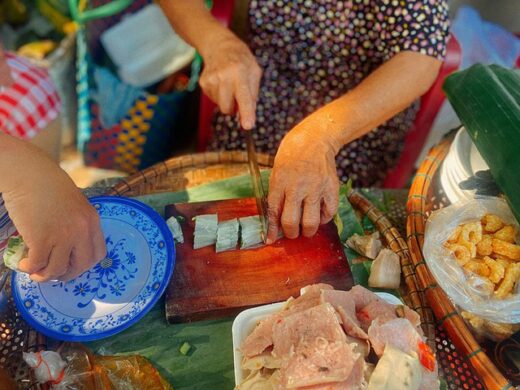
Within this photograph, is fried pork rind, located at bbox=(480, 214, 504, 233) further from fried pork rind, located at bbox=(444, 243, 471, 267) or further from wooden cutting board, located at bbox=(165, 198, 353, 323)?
wooden cutting board, located at bbox=(165, 198, 353, 323)

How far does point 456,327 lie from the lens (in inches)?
46.3

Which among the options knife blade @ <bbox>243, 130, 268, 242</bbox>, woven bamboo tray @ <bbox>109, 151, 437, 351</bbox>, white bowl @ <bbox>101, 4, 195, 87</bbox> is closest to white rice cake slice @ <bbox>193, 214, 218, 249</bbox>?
knife blade @ <bbox>243, 130, 268, 242</bbox>

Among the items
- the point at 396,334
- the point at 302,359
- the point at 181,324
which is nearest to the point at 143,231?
the point at 181,324

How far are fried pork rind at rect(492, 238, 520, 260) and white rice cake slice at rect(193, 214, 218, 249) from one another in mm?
752

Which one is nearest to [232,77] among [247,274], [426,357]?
[247,274]

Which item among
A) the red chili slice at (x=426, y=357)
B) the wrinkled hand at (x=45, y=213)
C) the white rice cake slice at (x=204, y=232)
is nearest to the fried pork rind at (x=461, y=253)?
the red chili slice at (x=426, y=357)

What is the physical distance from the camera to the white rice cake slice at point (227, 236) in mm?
1386

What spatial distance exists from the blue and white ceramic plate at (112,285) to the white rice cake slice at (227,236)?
14 centimetres

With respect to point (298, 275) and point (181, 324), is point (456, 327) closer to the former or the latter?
point (298, 275)

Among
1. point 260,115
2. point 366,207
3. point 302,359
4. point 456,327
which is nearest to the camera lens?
point 302,359

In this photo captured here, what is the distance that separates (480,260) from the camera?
1.23m

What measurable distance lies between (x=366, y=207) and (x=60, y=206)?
92 cm

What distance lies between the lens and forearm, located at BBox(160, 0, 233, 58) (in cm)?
162

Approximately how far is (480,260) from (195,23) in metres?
1.17
